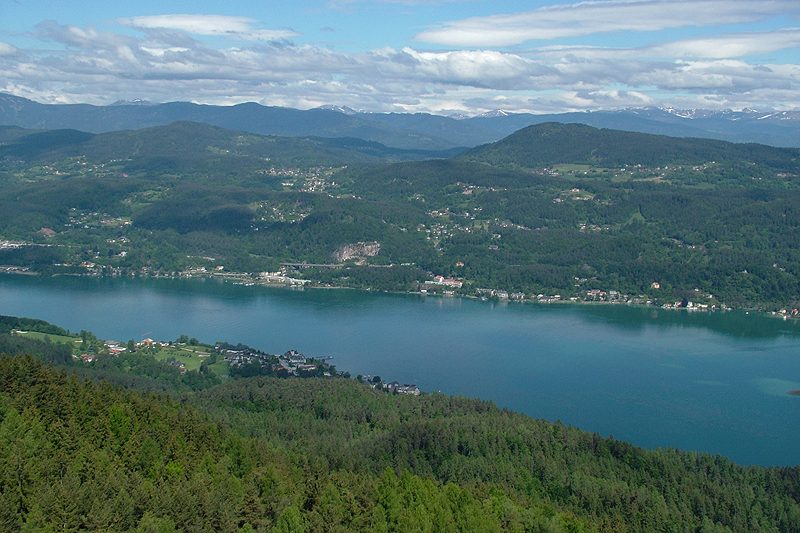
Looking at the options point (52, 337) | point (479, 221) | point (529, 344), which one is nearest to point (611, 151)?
point (479, 221)

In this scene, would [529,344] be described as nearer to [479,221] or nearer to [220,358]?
[220,358]

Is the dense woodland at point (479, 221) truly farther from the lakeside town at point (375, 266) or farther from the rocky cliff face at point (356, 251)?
the rocky cliff face at point (356, 251)

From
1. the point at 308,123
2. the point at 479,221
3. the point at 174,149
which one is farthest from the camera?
the point at 308,123

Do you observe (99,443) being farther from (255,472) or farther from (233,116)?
(233,116)

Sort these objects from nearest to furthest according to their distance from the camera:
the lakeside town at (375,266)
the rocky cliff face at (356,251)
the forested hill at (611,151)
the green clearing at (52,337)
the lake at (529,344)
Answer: the lake at (529,344) → the green clearing at (52,337) → the lakeside town at (375,266) → the rocky cliff face at (356,251) → the forested hill at (611,151)

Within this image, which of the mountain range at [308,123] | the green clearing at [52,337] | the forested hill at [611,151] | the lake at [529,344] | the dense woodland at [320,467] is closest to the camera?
the dense woodland at [320,467]

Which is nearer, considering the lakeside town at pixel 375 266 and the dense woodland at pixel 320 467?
the dense woodland at pixel 320 467

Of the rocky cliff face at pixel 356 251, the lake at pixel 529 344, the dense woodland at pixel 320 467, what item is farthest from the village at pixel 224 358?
the rocky cliff face at pixel 356 251
